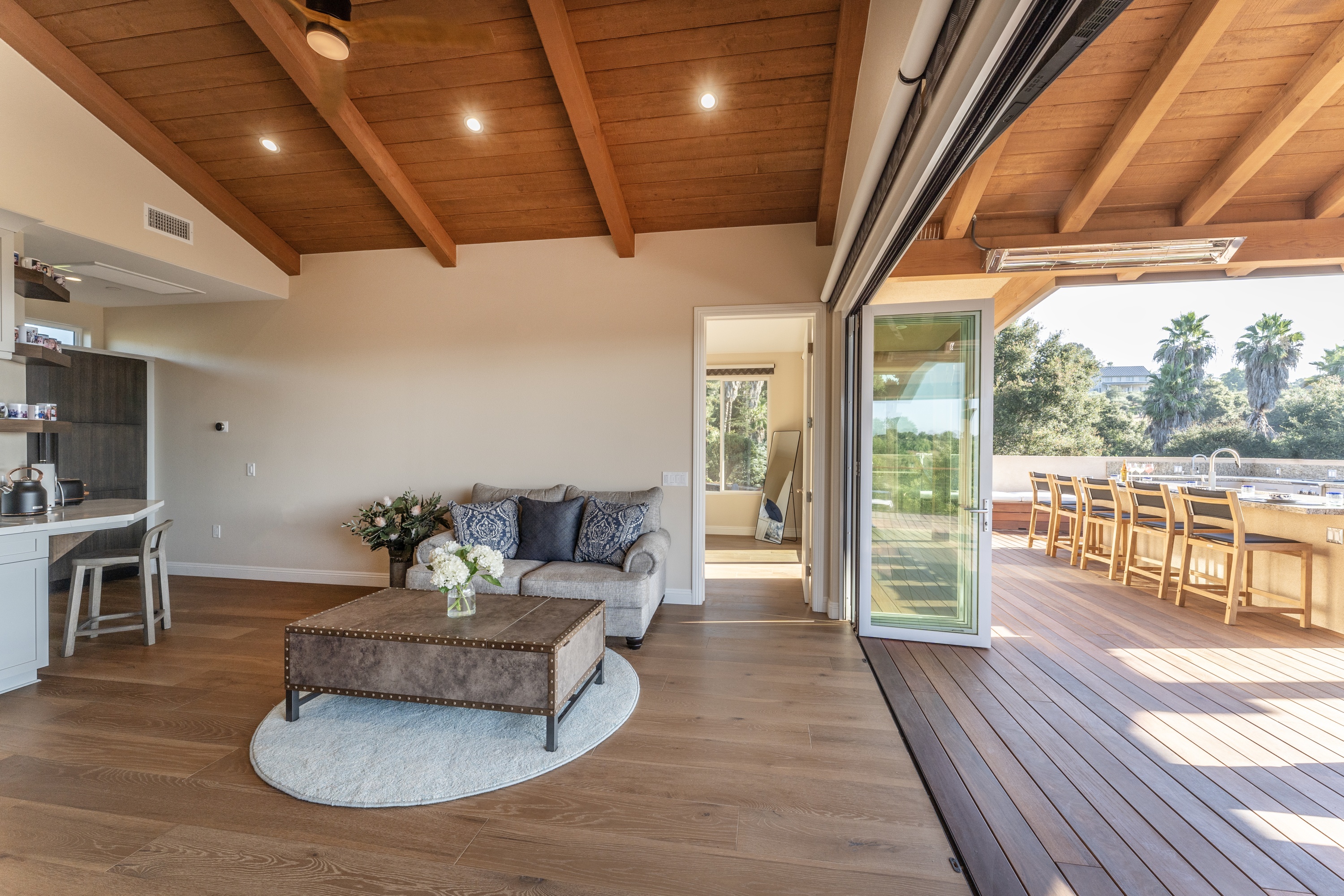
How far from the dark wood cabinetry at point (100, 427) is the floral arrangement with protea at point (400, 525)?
8.25 ft

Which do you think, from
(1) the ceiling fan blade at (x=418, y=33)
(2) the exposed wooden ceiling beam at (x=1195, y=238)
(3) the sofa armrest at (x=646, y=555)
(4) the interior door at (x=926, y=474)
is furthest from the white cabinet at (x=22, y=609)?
(2) the exposed wooden ceiling beam at (x=1195, y=238)

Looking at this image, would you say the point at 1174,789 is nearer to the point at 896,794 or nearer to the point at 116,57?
the point at 896,794

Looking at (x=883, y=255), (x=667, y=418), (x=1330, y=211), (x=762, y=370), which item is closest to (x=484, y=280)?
(x=667, y=418)

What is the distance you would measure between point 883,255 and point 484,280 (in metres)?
3.45

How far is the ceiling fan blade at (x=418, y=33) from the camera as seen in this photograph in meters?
2.12

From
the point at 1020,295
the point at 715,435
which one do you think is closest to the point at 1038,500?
the point at 1020,295

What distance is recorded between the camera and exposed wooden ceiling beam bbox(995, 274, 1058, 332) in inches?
201

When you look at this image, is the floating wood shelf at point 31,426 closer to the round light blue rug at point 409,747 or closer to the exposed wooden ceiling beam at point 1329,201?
the round light blue rug at point 409,747

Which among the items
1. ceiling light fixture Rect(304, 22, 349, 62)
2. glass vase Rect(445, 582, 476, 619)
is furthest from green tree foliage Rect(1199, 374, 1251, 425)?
ceiling light fixture Rect(304, 22, 349, 62)

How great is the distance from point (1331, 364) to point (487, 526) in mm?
16963

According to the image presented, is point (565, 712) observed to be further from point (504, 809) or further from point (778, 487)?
point (778, 487)

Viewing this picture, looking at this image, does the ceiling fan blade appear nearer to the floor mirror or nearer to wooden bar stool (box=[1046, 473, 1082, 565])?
the floor mirror

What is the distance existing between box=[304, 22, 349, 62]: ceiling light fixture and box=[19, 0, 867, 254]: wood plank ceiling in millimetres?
372

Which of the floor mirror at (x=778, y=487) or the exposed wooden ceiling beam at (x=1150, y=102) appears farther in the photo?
the floor mirror at (x=778, y=487)
